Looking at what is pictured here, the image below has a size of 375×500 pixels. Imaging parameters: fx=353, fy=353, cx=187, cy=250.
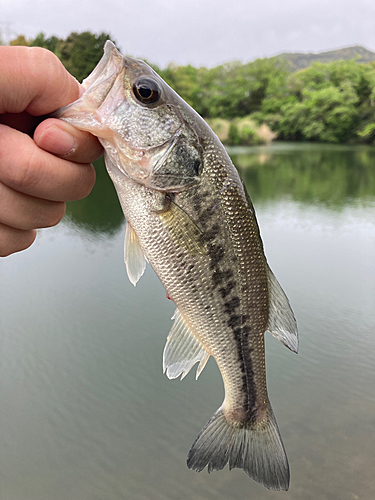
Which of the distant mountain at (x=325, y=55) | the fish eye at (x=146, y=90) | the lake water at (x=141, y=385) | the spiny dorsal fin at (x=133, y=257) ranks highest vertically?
the distant mountain at (x=325, y=55)

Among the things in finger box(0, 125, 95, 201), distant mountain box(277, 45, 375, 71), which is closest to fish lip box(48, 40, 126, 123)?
finger box(0, 125, 95, 201)

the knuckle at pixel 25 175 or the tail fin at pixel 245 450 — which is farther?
the tail fin at pixel 245 450

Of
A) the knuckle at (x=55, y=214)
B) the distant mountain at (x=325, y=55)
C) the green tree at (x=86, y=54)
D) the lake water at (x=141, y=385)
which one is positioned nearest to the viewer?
the knuckle at (x=55, y=214)

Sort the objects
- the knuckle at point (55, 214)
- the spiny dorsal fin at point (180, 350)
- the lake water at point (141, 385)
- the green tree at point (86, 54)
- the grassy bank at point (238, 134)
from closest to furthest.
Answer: the knuckle at point (55, 214), the spiny dorsal fin at point (180, 350), the lake water at point (141, 385), the green tree at point (86, 54), the grassy bank at point (238, 134)

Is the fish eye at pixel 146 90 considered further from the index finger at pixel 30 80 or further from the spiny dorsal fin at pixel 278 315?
the spiny dorsal fin at pixel 278 315

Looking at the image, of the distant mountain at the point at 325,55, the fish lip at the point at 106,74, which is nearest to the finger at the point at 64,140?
the fish lip at the point at 106,74

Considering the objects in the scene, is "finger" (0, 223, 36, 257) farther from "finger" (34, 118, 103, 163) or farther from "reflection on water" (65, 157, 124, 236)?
"reflection on water" (65, 157, 124, 236)

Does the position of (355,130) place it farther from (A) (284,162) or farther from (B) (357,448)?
(B) (357,448)
